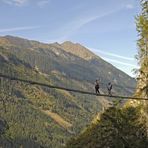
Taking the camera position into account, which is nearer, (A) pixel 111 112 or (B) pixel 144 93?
(A) pixel 111 112

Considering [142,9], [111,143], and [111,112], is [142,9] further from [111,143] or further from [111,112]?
[111,143]

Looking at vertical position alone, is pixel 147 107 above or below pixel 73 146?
above

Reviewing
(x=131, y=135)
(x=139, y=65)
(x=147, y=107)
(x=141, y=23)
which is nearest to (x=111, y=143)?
(x=131, y=135)

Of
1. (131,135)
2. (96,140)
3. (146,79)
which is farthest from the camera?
(96,140)

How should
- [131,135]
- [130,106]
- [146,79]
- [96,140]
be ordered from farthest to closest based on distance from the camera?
1. [130,106]
2. [96,140]
3. [146,79]
4. [131,135]

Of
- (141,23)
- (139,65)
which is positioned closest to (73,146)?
(139,65)

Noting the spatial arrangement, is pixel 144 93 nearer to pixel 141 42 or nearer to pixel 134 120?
pixel 134 120

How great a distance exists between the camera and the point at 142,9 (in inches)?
1889

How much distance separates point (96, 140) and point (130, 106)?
800cm

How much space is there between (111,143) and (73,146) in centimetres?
1554

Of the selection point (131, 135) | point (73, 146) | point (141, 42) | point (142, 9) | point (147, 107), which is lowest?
point (73, 146)

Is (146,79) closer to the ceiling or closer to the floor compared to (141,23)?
closer to the floor

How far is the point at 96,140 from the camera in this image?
5500 centimetres

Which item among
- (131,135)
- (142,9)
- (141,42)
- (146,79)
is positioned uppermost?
(142,9)
